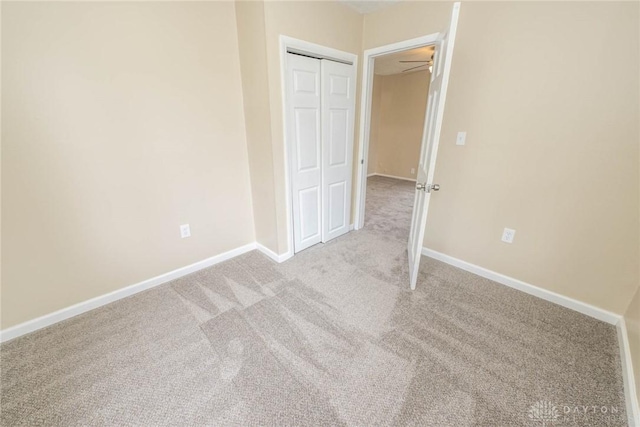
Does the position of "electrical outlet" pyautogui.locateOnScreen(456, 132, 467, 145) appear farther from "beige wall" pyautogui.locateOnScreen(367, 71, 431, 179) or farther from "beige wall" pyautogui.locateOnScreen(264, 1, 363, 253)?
"beige wall" pyautogui.locateOnScreen(367, 71, 431, 179)

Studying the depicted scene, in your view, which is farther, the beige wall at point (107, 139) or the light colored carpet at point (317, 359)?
the beige wall at point (107, 139)

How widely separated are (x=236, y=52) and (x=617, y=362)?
3410mm

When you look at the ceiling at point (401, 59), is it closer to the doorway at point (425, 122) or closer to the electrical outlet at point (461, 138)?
the doorway at point (425, 122)

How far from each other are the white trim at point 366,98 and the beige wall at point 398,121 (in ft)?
10.3

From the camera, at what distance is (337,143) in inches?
106

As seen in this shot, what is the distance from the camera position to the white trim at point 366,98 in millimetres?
2275

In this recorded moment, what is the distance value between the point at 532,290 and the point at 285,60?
8.98ft

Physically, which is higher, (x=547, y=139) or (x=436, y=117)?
(x=436, y=117)

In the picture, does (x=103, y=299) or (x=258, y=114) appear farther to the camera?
(x=258, y=114)

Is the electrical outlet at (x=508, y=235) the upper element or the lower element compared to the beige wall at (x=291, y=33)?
lower

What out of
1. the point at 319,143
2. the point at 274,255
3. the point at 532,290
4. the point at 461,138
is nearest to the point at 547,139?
the point at 461,138

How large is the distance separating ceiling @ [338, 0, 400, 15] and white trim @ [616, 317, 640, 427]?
303cm

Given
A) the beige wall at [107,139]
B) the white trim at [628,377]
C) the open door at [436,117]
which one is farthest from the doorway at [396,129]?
the beige wall at [107,139]

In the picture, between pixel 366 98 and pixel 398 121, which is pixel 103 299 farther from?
pixel 398 121
